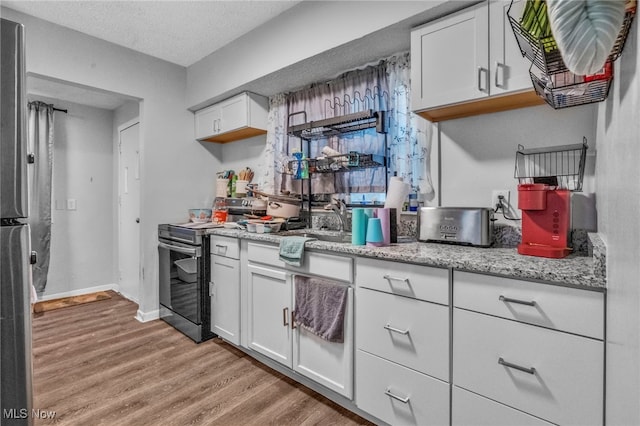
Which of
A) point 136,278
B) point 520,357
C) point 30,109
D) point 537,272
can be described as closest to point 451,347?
point 520,357

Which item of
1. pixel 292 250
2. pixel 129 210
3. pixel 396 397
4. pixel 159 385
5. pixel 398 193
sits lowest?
pixel 159 385

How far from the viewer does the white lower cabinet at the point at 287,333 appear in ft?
5.69

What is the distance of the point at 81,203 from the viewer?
13.3 feet

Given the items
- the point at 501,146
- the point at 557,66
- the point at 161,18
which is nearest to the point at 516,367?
the point at 557,66

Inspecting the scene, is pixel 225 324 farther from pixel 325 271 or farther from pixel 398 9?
pixel 398 9

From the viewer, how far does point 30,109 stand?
11.7ft

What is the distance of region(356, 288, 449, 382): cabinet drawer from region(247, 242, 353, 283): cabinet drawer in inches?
5.2

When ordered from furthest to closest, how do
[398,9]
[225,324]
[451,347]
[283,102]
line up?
1. [283,102]
2. [225,324]
3. [398,9]
4. [451,347]

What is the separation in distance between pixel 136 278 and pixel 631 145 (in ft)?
14.0

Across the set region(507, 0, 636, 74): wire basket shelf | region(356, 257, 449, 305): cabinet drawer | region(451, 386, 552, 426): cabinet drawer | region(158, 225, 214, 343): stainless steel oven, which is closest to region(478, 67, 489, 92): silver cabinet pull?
region(507, 0, 636, 74): wire basket shelf

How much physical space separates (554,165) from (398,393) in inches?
53.9

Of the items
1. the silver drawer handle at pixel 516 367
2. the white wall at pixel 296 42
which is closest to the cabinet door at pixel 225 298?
the white wall at pixel 296 42

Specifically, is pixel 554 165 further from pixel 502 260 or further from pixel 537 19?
pixel 537 19

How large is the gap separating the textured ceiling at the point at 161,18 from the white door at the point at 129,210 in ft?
3.81
